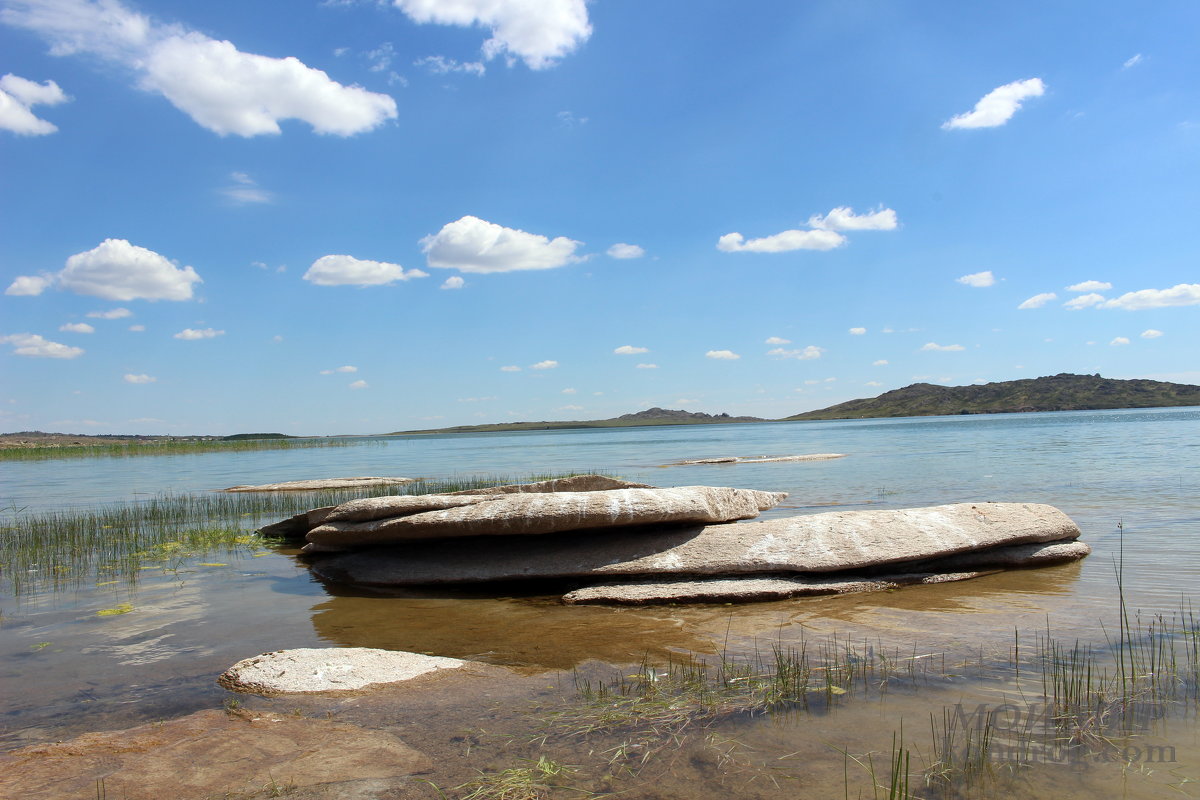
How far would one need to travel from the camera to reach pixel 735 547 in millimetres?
8633

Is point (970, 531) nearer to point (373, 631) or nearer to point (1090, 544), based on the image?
point (1090, 544)

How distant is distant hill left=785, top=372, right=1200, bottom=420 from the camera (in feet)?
395

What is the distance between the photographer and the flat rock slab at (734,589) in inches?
307

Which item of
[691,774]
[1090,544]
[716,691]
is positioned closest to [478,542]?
[716,691]

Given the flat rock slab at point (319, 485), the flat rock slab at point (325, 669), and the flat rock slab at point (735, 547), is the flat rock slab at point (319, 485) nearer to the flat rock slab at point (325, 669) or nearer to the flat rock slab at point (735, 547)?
the flat rock slab at point (735, 547)

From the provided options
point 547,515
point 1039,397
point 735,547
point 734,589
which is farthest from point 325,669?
point 1039,397

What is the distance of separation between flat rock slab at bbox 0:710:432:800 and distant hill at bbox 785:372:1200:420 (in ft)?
472

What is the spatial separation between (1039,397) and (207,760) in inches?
5911

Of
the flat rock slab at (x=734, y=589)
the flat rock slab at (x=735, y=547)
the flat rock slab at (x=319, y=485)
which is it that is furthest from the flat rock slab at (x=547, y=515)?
the flat rock slab at (x=319, y=485)

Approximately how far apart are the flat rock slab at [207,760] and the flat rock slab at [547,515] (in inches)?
170

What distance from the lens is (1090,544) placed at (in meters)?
10.3

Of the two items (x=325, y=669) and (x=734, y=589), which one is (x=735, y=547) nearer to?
(x=734, y=589)

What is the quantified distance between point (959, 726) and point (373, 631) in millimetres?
5465

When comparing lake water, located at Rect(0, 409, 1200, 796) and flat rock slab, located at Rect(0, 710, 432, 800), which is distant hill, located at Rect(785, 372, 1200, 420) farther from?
flat rock slab, located at Rect(0, 710, 432, 800)
